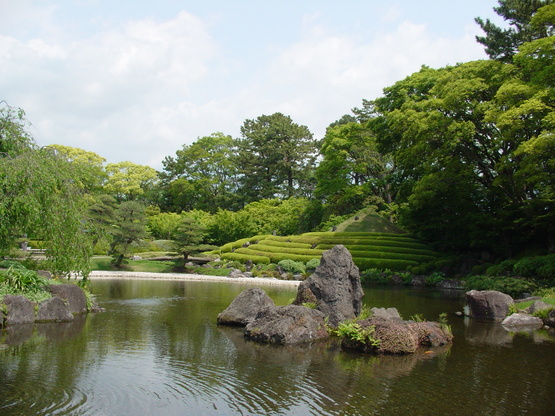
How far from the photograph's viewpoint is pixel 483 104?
28.4 meters

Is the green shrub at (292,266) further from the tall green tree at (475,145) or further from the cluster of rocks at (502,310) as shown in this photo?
the cluster of rocks at (502,310)

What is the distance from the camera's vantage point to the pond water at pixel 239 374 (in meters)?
7.71

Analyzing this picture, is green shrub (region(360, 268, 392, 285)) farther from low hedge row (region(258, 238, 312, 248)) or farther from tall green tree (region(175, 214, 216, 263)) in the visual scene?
tall green tree (region(175, 214, 216, 263))

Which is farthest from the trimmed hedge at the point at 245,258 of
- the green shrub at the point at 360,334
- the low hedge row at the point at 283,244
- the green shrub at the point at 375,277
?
the green shrub at the point at 360,334

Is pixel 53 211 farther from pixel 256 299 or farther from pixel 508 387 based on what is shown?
pixel 508 387

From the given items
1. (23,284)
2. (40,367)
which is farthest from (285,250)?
(40,367)

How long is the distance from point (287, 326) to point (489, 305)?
9.59 meters

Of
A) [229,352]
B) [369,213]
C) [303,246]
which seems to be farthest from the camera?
[369,213]

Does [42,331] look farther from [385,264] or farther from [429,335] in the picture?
[385,264]

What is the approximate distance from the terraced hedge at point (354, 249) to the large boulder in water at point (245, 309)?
22.4m

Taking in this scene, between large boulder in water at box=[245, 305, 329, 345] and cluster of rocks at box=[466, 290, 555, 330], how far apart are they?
Result: 7.81m

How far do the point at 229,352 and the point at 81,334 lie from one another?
14.2 ft

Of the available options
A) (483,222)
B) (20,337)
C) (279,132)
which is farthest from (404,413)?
(279,132)

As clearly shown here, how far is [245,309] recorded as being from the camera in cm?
1525
